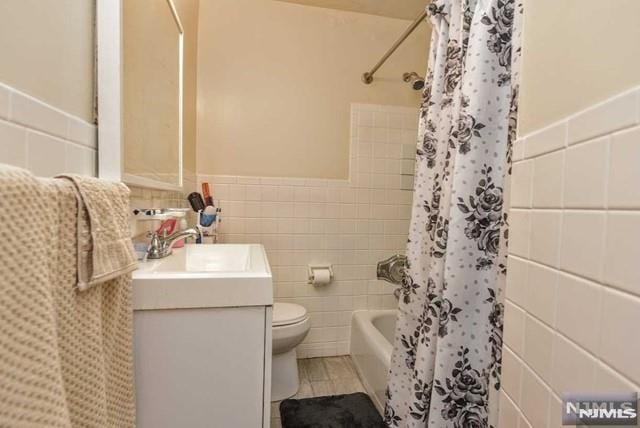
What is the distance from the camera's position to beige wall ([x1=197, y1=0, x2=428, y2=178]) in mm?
2010

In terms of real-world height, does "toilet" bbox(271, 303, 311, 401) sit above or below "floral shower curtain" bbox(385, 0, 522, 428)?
below

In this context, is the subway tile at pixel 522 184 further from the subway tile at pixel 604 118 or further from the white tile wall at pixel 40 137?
the white tile wall at pixel 40 137

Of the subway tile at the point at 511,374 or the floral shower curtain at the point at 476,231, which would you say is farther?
the floral shower curtain at the point at 476,231

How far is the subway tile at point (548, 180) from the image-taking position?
1.70ft

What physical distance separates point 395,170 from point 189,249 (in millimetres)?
1511

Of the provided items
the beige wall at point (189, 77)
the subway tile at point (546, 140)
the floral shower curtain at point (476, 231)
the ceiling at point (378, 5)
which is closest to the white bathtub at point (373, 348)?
the floral shower curtain at point (476, 231)

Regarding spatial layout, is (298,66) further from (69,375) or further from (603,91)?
(69,375)

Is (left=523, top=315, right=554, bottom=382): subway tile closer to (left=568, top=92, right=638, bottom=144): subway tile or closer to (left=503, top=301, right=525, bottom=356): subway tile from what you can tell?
(left=503, top=301, right=525, bottom=356): subway tile

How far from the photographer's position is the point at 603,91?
0.45 metres

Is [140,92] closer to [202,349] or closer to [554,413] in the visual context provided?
[202,349]

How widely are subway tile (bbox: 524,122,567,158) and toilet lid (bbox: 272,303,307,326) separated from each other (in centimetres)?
139

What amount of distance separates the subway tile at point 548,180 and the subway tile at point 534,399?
0.31 metres

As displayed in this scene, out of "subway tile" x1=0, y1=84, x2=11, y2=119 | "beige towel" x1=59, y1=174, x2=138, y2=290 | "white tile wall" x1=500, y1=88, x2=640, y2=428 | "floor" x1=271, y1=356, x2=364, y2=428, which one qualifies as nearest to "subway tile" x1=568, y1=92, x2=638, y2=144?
"white tile wall" x1=500, y1=88, x2=640, y2=428

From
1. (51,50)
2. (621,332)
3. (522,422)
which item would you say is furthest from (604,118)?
(51,50)
